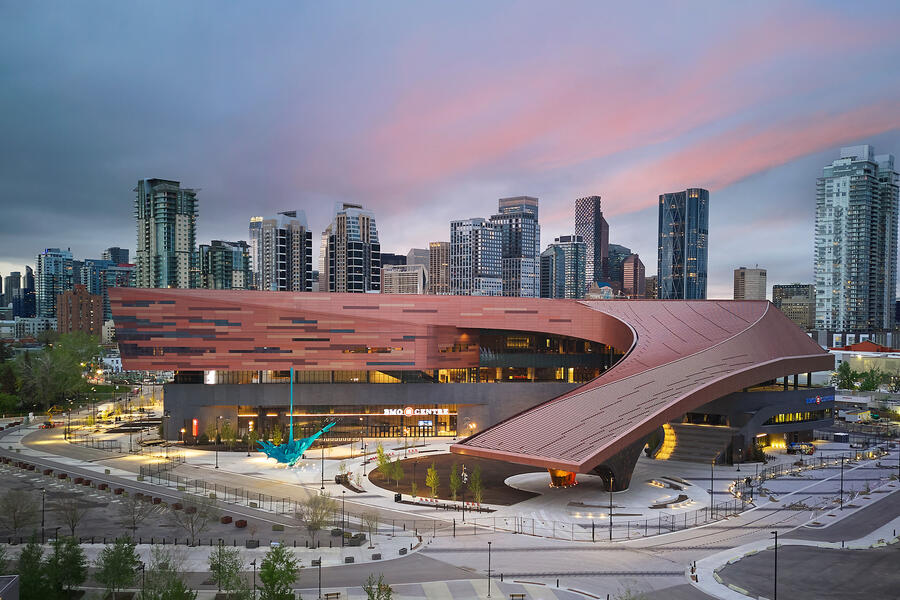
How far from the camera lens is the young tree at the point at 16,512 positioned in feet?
172

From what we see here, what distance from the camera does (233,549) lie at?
48.1 metres

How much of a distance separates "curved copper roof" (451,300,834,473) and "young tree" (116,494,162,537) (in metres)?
27.3

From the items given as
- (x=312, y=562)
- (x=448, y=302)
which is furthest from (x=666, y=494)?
(x=448, y=302)

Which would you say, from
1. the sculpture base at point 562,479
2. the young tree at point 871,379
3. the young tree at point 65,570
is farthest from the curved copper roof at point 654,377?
the young tree at point 871,379

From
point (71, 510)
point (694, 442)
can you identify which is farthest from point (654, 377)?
point (71, 510)

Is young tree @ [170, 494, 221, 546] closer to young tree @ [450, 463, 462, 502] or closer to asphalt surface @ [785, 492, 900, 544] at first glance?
young tree @ [450, 463, 462, 502]

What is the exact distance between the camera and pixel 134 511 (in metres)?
54.5

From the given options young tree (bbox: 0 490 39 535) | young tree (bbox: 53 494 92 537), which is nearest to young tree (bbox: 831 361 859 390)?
young tree (bbox: 53 494 92 537)

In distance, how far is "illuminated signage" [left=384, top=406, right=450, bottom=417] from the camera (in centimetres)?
10000

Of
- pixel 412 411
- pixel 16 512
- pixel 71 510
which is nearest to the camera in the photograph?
pixel 71 510

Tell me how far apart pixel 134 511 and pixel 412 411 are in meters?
50.0

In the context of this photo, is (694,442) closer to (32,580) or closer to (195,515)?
(195,515)

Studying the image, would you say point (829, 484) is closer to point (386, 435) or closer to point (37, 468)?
point (386, 435)

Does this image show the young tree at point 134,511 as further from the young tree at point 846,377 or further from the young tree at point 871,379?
the young tree at point 846,377
